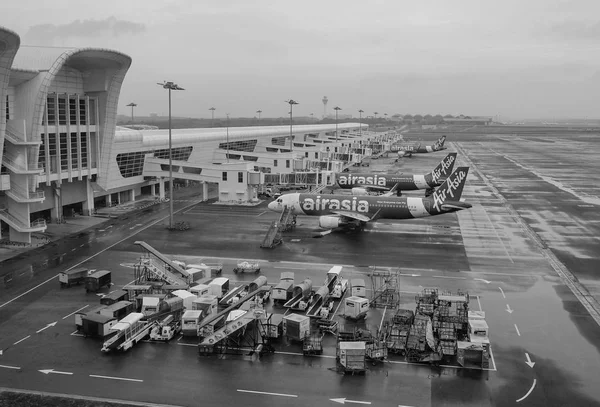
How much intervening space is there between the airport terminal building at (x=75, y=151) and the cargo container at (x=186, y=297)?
2777cm

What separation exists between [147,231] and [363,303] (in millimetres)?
38897

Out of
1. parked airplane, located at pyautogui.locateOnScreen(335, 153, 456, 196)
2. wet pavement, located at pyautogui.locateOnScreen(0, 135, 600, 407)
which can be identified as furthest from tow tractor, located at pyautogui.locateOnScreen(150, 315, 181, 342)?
parked airplane, located at pyautogui.locateOnScreen(335, 153, 456, 196)

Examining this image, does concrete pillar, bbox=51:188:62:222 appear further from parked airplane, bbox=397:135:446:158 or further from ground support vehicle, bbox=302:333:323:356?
parked airplane, bbox=397:135:446:158

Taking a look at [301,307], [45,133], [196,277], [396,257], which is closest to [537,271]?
[396,257]

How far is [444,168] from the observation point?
318 ft

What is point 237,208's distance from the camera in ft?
286

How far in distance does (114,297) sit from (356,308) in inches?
740

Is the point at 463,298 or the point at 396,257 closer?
the point at 463,298

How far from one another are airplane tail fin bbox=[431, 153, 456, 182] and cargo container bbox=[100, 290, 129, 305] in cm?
6572

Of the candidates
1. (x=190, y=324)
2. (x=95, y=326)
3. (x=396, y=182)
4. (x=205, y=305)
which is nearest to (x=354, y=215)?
(x=205, y=305)

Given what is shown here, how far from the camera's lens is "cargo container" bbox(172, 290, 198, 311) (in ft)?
132

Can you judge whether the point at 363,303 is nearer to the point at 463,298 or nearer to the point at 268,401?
the point at 463,298

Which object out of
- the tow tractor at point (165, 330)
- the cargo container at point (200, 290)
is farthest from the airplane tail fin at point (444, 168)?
the tow tractor at point (165, 330)

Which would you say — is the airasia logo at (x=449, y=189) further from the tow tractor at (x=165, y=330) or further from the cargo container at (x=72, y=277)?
the cargo container at (x=72, y=277)
